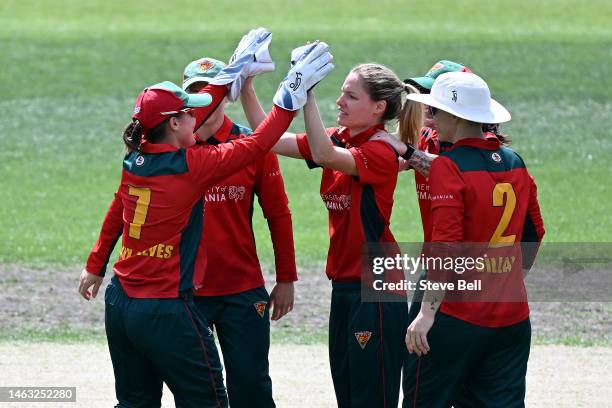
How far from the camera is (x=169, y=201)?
515 cm

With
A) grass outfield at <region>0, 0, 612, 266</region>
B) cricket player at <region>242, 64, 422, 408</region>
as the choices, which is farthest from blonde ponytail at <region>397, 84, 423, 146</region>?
grass outfield at <region>0, 0, 612, 266</region>

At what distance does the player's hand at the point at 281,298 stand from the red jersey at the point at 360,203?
56 cm

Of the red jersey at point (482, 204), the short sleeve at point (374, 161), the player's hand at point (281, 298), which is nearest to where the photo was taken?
the red jersey at point (482, 204)

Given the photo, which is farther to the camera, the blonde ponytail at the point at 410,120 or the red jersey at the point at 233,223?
the red jersey at the point at 233,223

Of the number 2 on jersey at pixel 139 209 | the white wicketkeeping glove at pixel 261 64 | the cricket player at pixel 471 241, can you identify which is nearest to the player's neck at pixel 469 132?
the cricket player at pixel 471 241

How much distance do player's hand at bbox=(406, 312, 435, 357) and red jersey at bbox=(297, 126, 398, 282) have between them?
66 centimetres

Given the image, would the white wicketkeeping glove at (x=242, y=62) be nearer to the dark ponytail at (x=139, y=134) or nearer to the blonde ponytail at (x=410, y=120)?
the dark ponytail at (x=139, y=134)

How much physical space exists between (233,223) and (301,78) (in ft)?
3.33

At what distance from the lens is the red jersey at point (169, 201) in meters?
5.15

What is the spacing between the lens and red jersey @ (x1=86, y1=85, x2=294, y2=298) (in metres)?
5.15

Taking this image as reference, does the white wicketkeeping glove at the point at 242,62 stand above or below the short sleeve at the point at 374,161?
above

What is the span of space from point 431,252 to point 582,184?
10.4 m

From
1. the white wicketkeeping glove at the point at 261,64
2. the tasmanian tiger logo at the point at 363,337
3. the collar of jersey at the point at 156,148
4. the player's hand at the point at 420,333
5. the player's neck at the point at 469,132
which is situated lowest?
the tasmanian tiger logo at the point at 363,337

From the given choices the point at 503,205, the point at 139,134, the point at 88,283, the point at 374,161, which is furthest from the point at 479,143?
the point at 88,283
